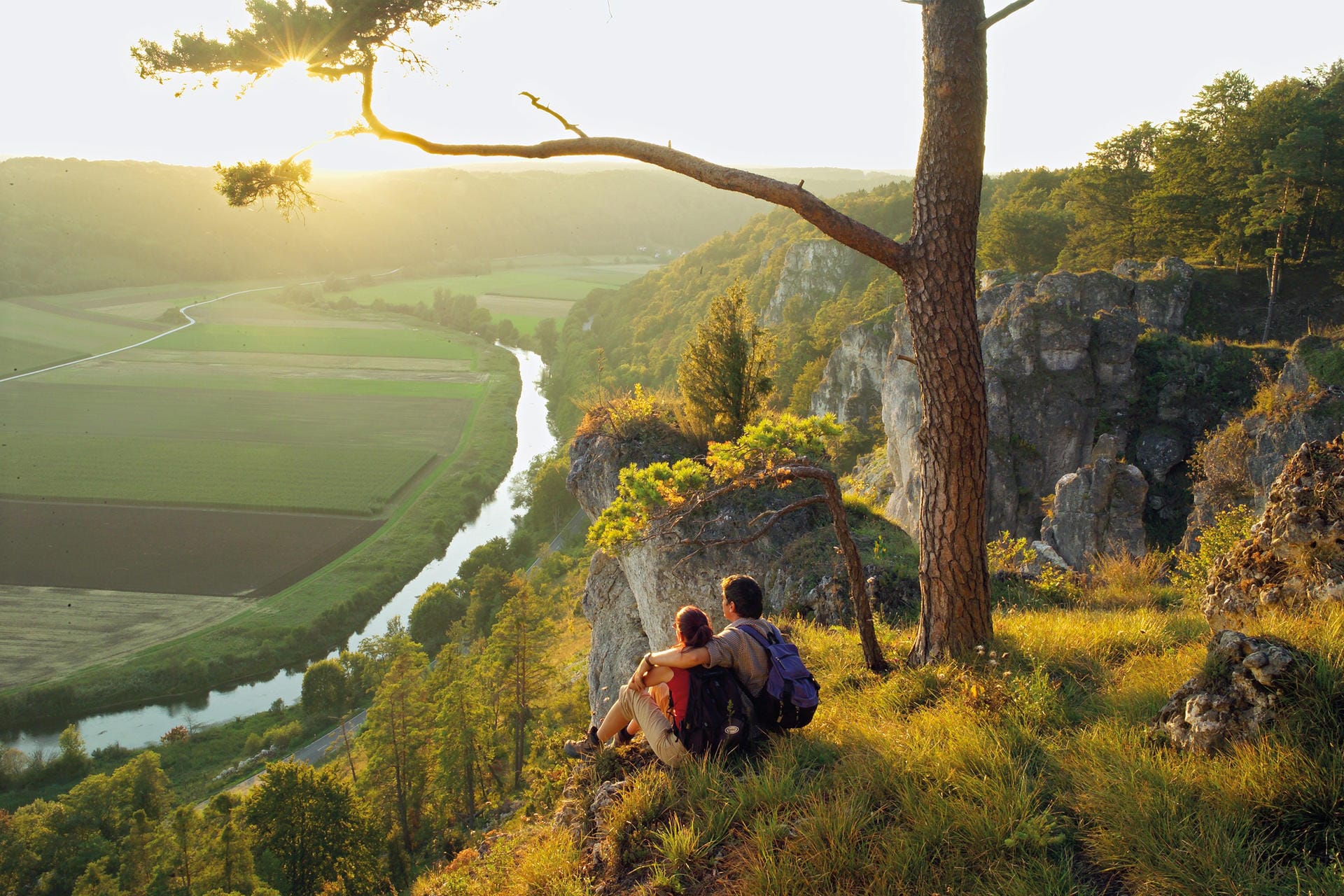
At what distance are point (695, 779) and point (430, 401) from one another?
66.6 m

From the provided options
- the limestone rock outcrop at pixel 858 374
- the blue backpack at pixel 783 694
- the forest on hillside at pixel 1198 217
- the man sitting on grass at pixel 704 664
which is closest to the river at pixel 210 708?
the forest on hillside at pixel 1198 217

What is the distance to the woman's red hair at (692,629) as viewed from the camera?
4.39 m

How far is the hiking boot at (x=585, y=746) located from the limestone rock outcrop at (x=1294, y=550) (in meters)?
4.26

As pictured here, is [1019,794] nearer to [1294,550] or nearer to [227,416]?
[1294,550]

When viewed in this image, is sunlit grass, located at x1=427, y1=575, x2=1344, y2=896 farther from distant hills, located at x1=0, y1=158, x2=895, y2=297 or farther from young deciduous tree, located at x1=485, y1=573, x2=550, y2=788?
distant hills, located at x1=0, y1=158, x2=895, y2=297

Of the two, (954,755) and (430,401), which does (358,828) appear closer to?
(954,755)

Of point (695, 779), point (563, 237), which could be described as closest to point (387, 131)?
point (695, 779)

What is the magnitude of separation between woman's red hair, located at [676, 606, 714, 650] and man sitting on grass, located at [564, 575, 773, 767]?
16 millimetres

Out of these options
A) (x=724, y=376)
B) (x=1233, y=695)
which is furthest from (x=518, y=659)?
(x=1233, y=695)

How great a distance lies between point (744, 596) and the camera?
4.73 metres

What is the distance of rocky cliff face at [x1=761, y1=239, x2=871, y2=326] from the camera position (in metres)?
59.9

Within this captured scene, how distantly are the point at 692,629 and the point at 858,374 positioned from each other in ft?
110

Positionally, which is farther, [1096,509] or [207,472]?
[207,472]

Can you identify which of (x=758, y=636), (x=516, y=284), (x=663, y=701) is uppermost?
(x=516, y=284)
